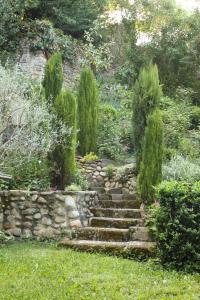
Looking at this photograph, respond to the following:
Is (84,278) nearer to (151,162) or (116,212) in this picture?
(116,212)

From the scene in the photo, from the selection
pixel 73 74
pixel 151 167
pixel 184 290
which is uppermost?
pixel 73 74

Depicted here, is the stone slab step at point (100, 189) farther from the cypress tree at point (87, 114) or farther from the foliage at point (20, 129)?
the foliage at point (20, 129)

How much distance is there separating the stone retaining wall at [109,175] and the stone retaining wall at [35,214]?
2.89 metres

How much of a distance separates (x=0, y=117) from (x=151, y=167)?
3.54 metres

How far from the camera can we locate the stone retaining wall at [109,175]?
33.6 ft

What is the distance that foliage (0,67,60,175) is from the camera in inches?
291

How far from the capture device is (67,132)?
830 centimetres

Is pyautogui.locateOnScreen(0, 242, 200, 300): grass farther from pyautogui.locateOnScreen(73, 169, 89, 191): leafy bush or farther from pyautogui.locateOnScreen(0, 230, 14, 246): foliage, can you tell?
pyautogui.locateOnScreen(73, 169, 89, 191): leafy bush

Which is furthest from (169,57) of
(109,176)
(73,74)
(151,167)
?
(151,167)

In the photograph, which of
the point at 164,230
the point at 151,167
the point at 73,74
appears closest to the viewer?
the point at 164,230

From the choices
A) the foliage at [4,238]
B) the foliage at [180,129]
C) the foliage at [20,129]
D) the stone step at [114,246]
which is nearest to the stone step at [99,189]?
the foliage at [20,129]

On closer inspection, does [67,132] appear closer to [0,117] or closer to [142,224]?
[0,117]

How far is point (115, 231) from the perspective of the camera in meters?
7.01

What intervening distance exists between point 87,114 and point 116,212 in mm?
4135
